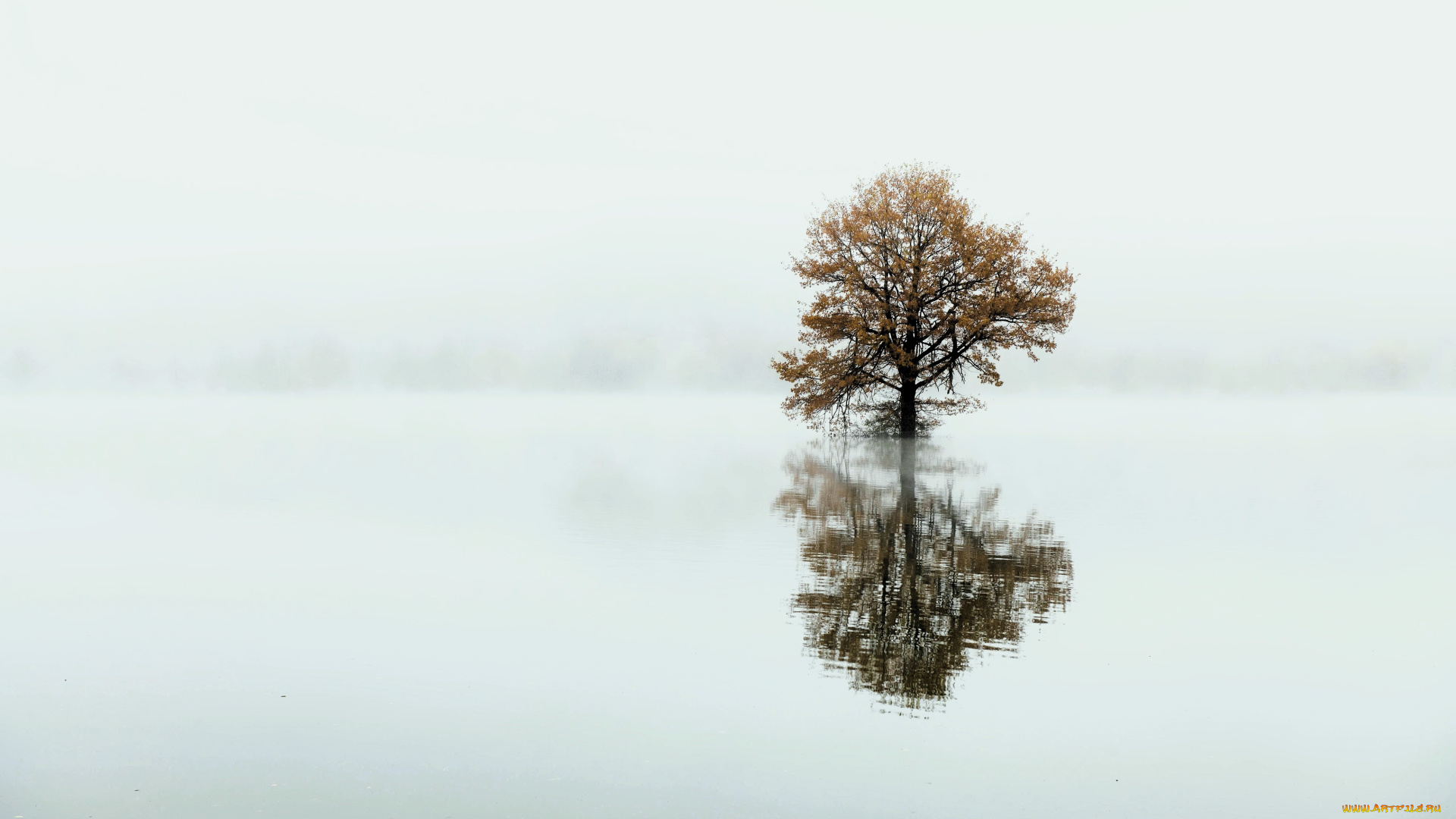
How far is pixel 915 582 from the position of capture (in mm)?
13477

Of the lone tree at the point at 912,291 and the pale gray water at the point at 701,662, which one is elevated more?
the lone tree at the point at 912,291

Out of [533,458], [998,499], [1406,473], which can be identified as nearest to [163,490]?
[533,458]

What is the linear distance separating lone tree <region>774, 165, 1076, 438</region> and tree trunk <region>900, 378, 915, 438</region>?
183 centimetres

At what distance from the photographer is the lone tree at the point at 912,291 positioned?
153 feet

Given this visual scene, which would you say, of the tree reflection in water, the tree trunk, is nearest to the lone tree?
the tree trunk

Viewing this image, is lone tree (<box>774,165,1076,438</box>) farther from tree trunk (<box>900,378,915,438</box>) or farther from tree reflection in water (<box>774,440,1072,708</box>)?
tree reflection in water (<box>774,440,1072,708</box>)

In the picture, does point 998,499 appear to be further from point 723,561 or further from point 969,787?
point 969,787

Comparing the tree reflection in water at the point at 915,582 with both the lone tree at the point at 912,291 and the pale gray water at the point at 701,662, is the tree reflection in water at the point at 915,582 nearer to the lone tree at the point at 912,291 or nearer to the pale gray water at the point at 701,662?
the pale gray water at the point at 701,662

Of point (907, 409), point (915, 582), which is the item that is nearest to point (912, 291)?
point (907, 409)

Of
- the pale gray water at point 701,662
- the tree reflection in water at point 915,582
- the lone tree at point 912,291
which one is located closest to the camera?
the pale gray water at point 701,662

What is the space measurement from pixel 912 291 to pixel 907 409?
782 centimetres

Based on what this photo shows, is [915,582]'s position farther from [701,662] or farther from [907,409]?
[907,409]

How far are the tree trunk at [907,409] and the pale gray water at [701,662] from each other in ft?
91.4

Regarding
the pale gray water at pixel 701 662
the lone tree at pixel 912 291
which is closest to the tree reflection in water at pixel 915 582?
the pale gray water at pixel 701 662
